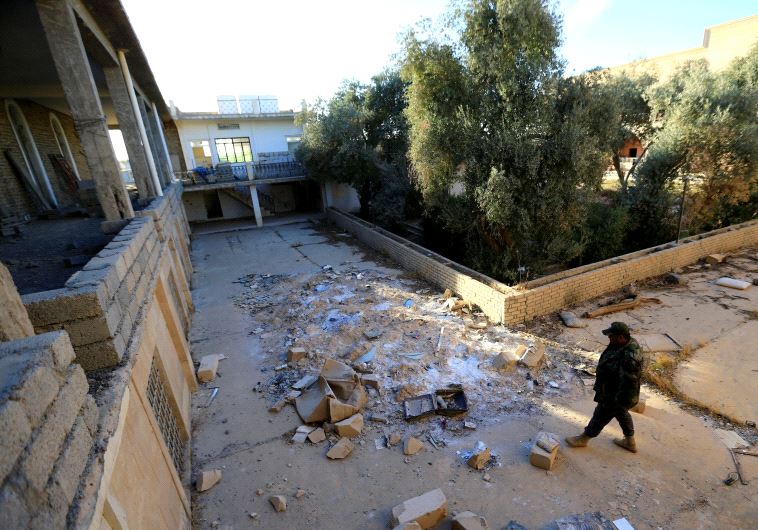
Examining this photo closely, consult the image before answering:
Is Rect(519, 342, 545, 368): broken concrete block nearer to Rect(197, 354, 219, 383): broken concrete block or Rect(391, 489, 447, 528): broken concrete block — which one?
Rect(391, 489, 447, 528): broken concrete block

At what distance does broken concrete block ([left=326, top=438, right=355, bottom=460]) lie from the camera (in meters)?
4.59

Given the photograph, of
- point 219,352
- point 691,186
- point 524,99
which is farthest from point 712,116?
point 219,352

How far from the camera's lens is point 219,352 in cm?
724

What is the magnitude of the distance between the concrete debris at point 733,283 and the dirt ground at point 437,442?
4.36 metres

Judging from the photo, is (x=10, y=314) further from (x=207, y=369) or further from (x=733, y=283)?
(x=733, y=283)

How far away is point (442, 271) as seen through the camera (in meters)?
9.69

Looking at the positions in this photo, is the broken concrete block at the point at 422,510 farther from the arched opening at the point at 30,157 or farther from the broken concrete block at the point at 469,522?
the arched opening at the point at 30,157

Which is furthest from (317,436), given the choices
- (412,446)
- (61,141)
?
(61,141)

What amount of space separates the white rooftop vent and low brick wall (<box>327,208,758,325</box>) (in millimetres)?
15503

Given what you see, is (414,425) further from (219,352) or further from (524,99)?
(524,99)

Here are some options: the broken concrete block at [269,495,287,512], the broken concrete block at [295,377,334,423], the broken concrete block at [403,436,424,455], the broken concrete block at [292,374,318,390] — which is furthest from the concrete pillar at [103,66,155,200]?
the broken concrete block at [403,436,424,455]

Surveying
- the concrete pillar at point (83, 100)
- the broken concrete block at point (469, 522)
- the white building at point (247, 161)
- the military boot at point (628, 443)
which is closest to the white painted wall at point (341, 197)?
the white building at point (247, 161)

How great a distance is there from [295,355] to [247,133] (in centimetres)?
1857

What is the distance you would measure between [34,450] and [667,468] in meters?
5.65
